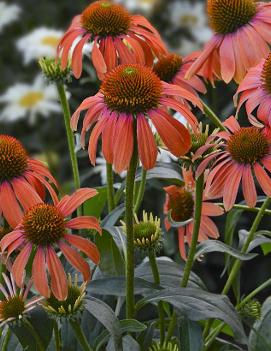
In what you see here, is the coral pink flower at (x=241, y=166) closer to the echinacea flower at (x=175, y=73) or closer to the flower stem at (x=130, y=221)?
the flower stem at (x=130, y=221)

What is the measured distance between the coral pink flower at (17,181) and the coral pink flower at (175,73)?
8.0 inches

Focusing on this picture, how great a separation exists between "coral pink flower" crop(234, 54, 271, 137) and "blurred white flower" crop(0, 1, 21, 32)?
4.99ft

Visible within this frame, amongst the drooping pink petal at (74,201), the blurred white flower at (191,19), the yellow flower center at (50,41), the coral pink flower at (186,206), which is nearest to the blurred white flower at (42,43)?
the yellow flower center at (50,41)

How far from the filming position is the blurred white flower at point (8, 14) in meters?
2.40

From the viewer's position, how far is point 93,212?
1.12 m

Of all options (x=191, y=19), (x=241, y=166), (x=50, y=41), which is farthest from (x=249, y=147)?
(x=191, y=19)

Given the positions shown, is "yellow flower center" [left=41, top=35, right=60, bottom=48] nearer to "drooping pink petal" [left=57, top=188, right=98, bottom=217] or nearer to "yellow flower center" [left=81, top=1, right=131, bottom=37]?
"yellow flower center" [left=81, top=1, right=131, bottom=37]

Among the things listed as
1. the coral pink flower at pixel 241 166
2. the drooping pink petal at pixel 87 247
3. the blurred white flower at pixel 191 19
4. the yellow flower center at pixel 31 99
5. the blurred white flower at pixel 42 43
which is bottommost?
the drooping pink petal at pixel 87 247

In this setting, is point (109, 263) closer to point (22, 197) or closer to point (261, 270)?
point (22, 197)

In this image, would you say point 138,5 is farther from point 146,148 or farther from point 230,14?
point 146,148

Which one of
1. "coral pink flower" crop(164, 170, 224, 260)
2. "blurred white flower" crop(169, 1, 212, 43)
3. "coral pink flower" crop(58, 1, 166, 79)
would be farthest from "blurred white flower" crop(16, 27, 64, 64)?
"coral pink flower" crop(164, 170, 224, 260)

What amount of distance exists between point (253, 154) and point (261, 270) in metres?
1.04

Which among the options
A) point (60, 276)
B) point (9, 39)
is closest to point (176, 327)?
point (60, 276)

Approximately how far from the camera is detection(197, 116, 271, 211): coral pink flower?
0.89 meters
